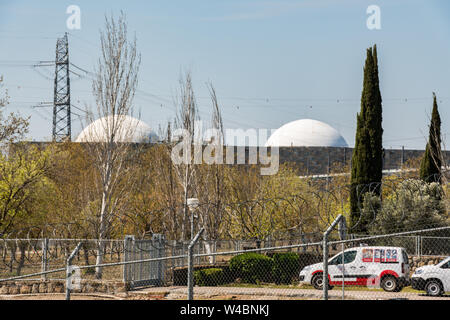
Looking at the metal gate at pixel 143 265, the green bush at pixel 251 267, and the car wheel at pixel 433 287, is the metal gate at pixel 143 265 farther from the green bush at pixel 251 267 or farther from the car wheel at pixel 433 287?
the car wheel at pixel 433 287

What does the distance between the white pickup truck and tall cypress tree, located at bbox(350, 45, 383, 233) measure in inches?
468

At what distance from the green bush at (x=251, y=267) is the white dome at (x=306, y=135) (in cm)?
4747

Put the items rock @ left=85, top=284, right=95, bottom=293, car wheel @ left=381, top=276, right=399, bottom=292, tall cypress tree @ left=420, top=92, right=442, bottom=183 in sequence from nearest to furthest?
rock @ left=85, top=284, right=95, bottom=293
car wheel @ left=381, top=276, right=399, bottom=292
tall cypress tree @ left=420, top=92, right=442, bottom=183

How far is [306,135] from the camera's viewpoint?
69.1 meters

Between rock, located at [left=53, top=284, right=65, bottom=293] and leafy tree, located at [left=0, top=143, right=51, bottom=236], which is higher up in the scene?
leafy tree, located at [left=0, top=143, right=51, bottom=236]

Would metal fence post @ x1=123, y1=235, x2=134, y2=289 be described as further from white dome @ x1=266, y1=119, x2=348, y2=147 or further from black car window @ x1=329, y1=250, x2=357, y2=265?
white dome @ x1=266, y1=119, x2=348, y2=147

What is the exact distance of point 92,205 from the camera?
102 feet

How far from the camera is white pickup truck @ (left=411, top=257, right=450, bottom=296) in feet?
53.8

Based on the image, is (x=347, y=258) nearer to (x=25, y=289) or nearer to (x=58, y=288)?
(x=58, y=288)

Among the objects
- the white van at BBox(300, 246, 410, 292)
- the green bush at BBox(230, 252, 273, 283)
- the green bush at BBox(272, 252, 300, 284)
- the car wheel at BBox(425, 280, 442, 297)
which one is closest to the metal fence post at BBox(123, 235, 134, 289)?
the green bush at BBox(230, 252, 273, 283)

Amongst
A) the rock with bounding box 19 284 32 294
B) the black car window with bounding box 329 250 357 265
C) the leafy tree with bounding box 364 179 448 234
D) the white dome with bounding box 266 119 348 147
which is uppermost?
the white dome with bounding box 266 119 348 147

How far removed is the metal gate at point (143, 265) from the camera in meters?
17.1

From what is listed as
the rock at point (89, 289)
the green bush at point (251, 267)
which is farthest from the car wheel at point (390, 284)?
the rock at point (89, 289)
